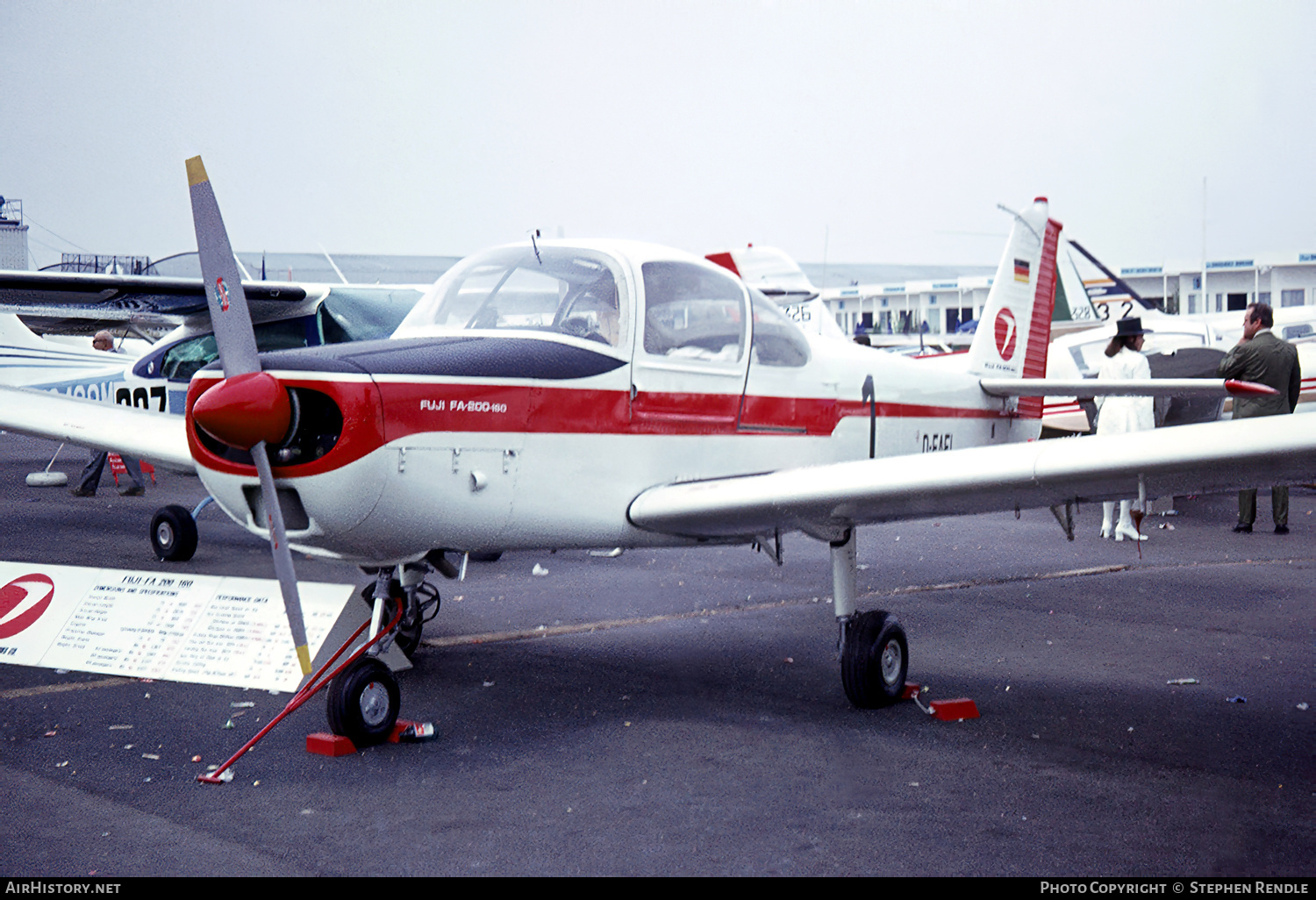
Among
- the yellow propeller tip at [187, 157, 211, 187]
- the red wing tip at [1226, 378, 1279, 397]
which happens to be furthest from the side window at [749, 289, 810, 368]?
the yellow propeller tip at [187, 157, 211, 187]

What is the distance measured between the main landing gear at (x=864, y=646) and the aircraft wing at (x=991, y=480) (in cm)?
21

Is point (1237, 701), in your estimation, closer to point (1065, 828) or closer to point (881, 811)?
point (1065, 828)

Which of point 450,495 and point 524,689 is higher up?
point 450,495

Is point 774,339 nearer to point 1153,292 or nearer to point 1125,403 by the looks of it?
point 1125,403

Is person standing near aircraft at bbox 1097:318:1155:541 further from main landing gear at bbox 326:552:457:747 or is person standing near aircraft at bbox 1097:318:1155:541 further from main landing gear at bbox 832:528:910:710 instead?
main landing gear at bbox 326:552:457:747

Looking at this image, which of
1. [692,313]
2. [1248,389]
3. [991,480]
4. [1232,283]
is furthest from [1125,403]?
[1232,283]

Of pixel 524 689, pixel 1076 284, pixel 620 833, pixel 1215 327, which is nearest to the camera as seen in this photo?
pixel 620 833

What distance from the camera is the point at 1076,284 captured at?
871 inches

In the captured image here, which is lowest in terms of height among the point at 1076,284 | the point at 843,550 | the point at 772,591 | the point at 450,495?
the point at 772,591

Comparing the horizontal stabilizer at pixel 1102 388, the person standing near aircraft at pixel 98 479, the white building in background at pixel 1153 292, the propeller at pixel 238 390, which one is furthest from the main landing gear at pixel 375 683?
the white building in background at pixel 1153 292

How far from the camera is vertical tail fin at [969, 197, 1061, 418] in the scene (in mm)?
6867

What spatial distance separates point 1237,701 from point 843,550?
5.63 ft

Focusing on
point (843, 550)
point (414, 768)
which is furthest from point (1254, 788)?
point (414, 768)

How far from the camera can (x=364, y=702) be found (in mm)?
3957
